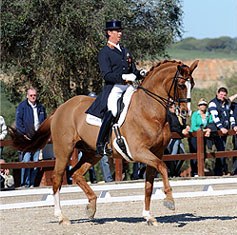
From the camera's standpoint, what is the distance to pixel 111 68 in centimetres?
984

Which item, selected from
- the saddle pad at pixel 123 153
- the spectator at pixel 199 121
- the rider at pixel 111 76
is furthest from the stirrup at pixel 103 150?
the spectator at pixel 199 121

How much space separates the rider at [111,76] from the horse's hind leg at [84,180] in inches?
24.2

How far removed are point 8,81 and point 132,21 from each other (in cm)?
386

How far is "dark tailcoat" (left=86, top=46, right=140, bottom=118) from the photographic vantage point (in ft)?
32.1

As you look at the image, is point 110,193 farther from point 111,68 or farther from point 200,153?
point 111,68

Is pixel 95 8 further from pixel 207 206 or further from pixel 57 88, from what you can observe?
pixel 207 206

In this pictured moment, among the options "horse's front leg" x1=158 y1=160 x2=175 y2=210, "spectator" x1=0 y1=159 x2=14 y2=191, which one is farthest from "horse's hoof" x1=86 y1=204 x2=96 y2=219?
"spectator" x1=0 y1=159 x2=14 y2=191

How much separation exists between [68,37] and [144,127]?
1042cm

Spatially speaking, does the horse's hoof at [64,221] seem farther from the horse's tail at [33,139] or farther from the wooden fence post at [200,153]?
the wooden fence post at [200,153]

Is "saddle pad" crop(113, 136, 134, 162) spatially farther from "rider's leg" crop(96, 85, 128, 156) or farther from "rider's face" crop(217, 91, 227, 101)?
"rider's face" crop(217, 91, 227, 101)

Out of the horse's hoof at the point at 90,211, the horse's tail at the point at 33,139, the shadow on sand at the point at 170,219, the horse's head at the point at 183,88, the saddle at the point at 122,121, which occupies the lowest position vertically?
the shadow on sand at the point at 170,219

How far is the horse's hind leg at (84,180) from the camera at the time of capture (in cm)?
1015

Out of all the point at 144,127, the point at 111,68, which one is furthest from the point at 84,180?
the point at 111,68

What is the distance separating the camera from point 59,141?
10484 millimetres
